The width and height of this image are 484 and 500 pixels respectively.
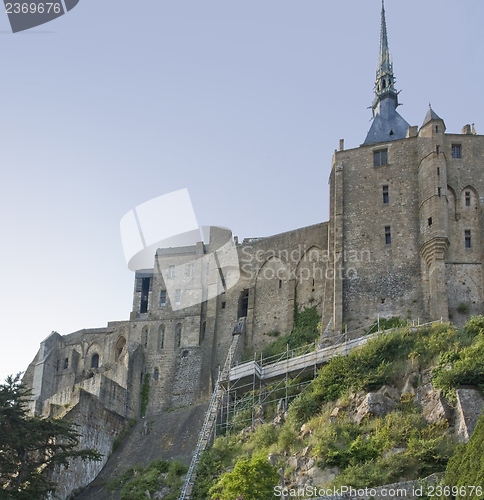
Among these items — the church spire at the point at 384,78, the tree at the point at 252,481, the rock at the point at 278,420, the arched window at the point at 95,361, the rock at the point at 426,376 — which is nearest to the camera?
the tree at the point at 252,481

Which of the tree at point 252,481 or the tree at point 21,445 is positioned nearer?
the tree at point 252,481

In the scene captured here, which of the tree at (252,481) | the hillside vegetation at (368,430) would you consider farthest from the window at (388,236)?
the tree at (252,481)

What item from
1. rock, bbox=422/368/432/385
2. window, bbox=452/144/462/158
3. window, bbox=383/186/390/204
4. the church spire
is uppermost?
the church spire

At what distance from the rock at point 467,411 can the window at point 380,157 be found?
62.8ft

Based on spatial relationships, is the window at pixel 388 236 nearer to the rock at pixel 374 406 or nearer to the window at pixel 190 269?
the rock at pixel 374 406

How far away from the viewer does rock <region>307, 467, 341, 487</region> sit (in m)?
28.2

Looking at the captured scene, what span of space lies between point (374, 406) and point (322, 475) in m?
3.87

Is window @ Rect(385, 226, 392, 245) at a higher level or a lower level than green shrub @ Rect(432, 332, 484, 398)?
higher

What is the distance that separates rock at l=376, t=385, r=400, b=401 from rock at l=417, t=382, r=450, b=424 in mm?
919

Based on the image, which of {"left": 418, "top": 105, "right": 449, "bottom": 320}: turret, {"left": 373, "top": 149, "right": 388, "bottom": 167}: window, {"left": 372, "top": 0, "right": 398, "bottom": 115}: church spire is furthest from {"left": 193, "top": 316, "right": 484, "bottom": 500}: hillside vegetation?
{"left": 372, "top": 0, "right": 398, "bottom": 115}: church spire

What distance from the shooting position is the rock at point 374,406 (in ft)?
101

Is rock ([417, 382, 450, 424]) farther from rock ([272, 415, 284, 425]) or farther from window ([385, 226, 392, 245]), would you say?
window ([385, 226, 392, 245])

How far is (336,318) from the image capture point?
136ft

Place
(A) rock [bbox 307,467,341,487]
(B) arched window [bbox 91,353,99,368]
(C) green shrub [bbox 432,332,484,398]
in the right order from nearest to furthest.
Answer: (A) rock [bbox 307,467,341,487] → (C) green shrub [bbox 432,332,484,398] → (B) arched window [bbox 91,353,99,368]
